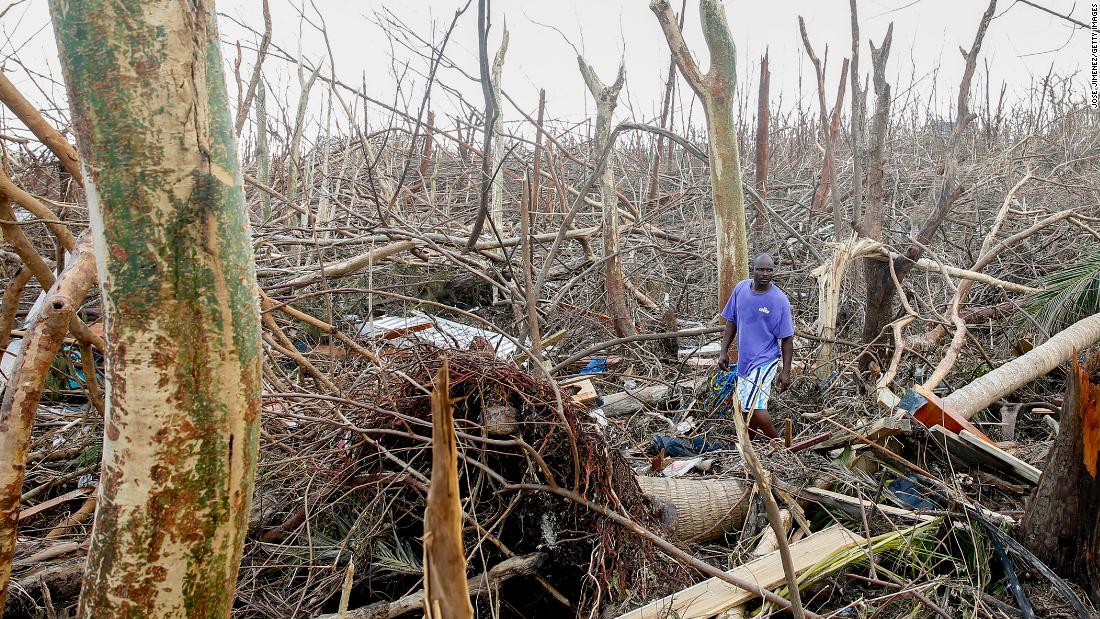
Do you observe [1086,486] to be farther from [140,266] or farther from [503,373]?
[140,266]

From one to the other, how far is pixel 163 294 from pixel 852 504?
12.2 feet

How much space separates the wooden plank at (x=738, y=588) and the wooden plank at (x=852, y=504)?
0.85 ft

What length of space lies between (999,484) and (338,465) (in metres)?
3.72

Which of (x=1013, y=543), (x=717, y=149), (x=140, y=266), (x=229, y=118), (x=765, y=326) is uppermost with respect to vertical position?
(x=717, y=149)

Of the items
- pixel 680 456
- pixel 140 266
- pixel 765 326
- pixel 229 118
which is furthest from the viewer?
pixel 765 326

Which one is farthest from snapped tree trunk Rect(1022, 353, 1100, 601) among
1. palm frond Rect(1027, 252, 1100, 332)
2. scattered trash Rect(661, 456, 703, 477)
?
palm frond Rect(1027, 252, 1100, 332)

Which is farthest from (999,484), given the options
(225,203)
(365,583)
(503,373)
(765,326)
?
(225,203)

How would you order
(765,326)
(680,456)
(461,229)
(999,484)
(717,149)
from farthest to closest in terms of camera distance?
(461,229) < (717,149) < (765,326) < (680,456) < (999,484)

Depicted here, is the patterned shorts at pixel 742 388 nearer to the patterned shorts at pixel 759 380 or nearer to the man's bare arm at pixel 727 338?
the patterned shorts at pixel 759 380

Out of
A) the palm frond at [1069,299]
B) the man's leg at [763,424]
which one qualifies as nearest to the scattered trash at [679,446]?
the man's leg at [763,424]

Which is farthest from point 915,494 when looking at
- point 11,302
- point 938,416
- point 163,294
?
point 11,302

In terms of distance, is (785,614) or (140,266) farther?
(785,614)

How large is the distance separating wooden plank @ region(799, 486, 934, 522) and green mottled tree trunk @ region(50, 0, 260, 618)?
3229 mm

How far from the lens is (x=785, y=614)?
133 inches
